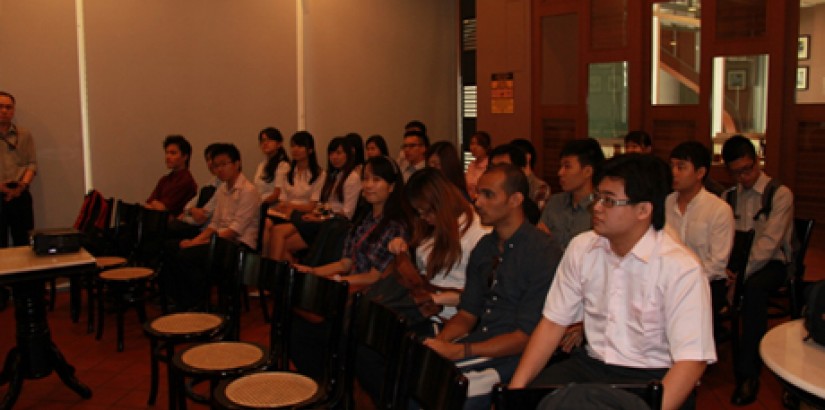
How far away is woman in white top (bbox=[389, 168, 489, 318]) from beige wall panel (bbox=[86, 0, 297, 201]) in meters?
4.65

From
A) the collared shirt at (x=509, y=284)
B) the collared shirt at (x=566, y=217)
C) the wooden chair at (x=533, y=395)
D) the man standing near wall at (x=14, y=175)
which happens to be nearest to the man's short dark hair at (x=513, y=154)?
the collared shirt at (x=566, y=217)

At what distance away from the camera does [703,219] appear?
13.6 ft

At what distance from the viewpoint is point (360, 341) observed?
2854 millimetres

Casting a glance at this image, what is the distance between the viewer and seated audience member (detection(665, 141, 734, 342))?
4.08m

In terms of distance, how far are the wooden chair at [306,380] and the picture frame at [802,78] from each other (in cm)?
458

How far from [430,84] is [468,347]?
7.46 m

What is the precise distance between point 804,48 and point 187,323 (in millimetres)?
5053

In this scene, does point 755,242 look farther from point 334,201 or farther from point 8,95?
point 8,95

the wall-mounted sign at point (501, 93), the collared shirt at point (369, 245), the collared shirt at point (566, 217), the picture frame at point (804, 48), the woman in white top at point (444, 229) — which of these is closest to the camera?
the woman in white top at point (444, 229)

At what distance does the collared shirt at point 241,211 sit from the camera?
5676mm

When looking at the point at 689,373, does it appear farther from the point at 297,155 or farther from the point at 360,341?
the point at 297,155

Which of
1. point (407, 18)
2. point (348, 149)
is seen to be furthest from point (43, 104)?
point (407, 18)

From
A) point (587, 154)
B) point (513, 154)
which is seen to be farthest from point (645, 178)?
point (513, 154)

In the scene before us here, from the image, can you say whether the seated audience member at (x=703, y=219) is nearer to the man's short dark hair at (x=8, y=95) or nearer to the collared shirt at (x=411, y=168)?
the collared shirt at (x=411, y=168)
